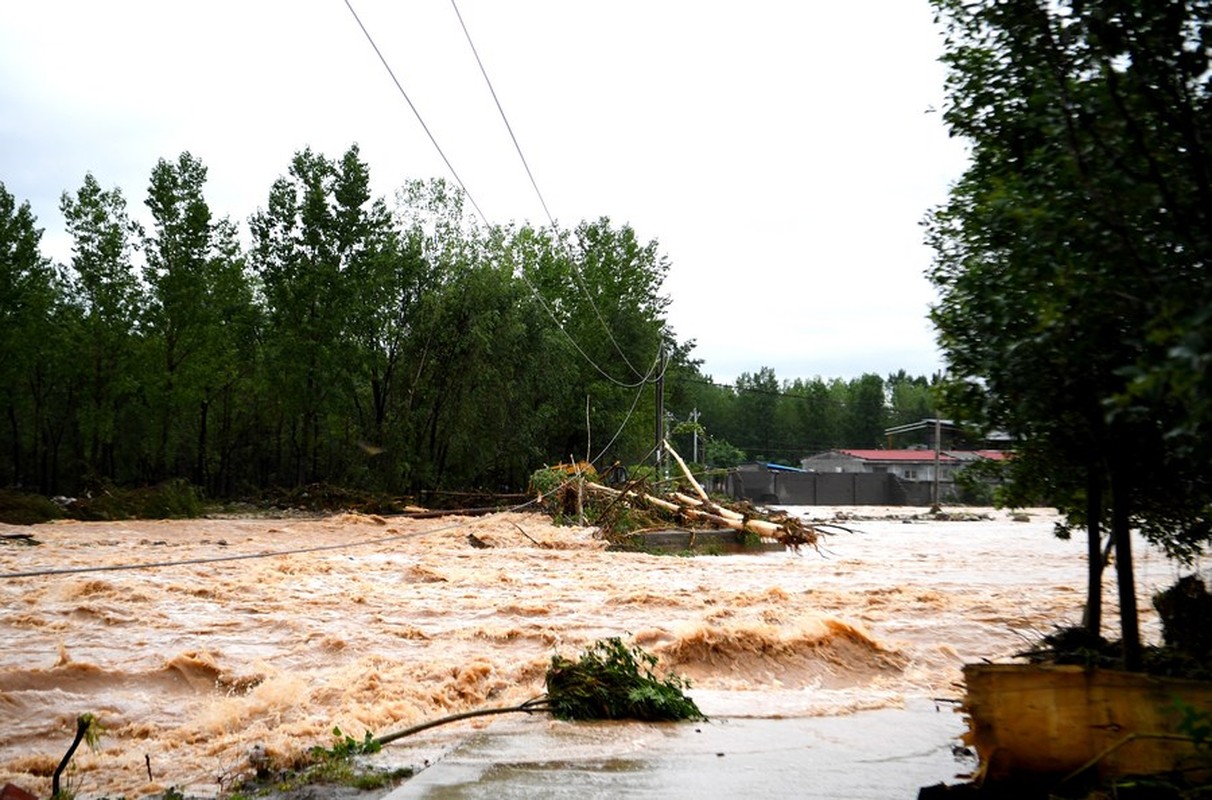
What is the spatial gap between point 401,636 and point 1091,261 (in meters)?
8.19

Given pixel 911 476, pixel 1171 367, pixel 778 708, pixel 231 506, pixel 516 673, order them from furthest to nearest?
pixel 911 476
pixel 231 506
pixel 516 673
pixel 778 708
pixel 1171 367

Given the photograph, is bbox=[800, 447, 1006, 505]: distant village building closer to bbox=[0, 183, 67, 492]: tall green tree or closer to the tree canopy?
the tree canopy

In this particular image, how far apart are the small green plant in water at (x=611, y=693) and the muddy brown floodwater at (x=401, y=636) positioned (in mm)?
492

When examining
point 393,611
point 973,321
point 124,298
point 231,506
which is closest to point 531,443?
point 231,506

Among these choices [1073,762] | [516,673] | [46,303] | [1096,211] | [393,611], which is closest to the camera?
[1096,211]

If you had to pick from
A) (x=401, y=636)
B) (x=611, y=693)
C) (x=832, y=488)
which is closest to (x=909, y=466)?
(x=832, y=488)

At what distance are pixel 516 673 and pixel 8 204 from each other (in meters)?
42.3

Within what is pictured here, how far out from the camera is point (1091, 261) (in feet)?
11.7

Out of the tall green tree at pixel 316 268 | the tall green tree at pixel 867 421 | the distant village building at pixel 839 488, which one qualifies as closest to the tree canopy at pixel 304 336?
the tall green tree at pixel 316 268

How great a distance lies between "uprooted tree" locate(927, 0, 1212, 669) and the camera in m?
3.30

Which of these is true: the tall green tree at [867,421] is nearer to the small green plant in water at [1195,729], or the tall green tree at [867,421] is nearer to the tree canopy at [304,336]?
the tree canopy at [304,336]

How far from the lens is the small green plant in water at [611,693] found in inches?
253

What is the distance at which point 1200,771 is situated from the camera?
3961 millimetres

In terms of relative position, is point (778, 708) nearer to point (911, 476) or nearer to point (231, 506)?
point (231, 506)
